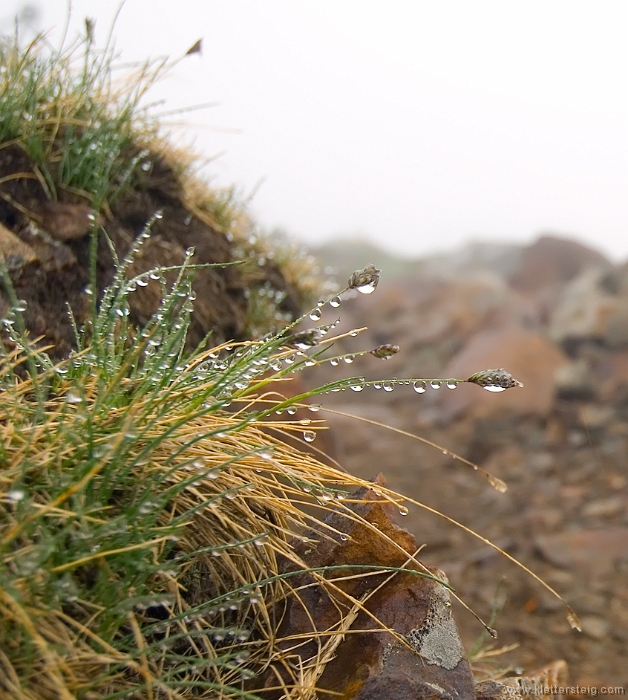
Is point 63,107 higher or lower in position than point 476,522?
higher

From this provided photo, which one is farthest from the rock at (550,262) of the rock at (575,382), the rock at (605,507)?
the rock at (605,507)

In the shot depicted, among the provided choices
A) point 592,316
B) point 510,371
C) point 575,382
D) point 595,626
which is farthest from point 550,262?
point 595,626

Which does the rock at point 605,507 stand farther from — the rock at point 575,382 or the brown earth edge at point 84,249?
the brown earth edge at point 84,249

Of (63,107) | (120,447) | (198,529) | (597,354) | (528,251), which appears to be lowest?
(198,529)

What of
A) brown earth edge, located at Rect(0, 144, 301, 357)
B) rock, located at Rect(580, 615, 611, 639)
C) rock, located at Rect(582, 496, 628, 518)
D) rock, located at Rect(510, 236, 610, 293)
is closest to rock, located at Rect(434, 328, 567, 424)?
rock, located at Rect(582, 496, 628, 518)

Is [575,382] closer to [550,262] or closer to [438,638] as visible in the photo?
[438,638]

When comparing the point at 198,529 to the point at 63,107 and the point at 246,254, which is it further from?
the point at 246,254

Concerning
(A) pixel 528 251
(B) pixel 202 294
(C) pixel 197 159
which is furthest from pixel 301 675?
(A) pixel 528 251
